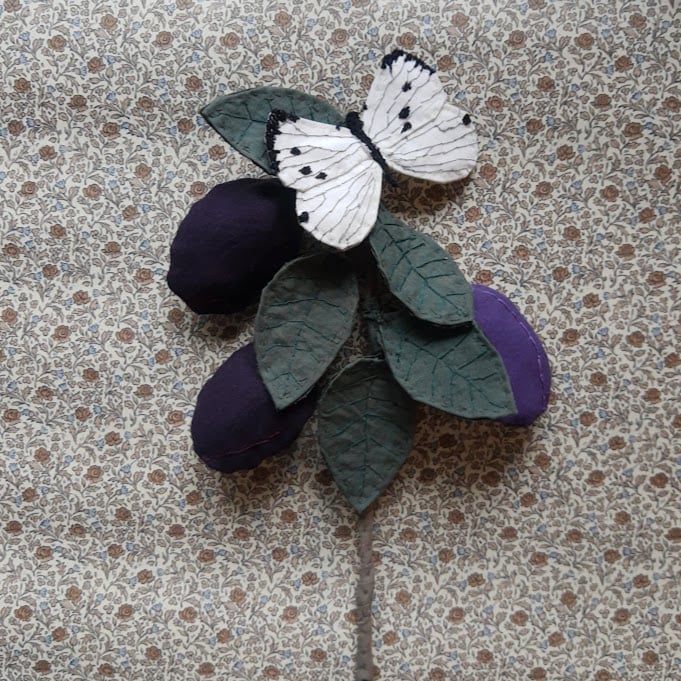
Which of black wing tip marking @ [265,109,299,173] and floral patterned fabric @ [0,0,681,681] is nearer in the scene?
black wing tip marking @ [265,109,299,173]

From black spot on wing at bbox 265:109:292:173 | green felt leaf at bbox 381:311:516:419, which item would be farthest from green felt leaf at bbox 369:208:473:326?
black spot on wing at bbox 265:109:292:173

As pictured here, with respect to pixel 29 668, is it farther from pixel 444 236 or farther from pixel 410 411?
pixel 444 236

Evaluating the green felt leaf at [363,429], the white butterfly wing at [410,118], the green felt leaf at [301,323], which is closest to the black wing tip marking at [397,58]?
the white butterfly wing at [410,118]

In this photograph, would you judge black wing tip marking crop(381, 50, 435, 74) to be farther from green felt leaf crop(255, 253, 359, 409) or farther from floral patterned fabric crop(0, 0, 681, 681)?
green felt leaf crop(255, 253, 359, 409)

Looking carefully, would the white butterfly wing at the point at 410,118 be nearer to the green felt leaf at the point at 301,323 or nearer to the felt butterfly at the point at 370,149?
the felt butterfly at the point at 370,149

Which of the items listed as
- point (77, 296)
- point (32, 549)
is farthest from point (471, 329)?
point (32, 549)
